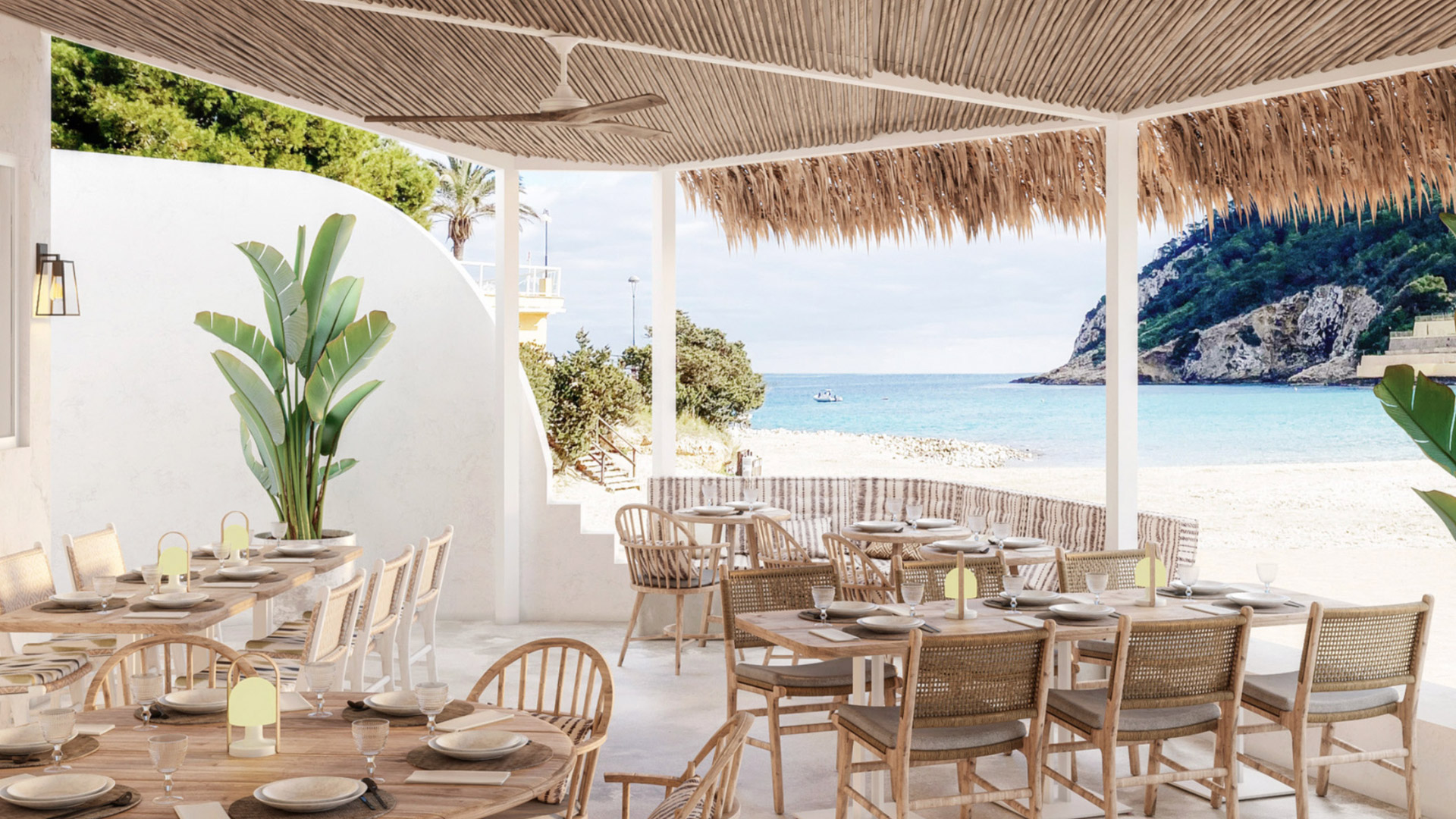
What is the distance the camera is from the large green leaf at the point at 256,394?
6.88m

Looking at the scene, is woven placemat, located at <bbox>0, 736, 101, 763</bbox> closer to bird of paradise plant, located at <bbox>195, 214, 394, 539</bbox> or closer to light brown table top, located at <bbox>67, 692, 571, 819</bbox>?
light brown table top, located at <bbox>67, 692, 571, 819</bbox>

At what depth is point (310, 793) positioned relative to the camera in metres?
2.33

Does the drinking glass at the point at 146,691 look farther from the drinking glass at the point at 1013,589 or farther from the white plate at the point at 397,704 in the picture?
the drinking glass at the point at 1013,589

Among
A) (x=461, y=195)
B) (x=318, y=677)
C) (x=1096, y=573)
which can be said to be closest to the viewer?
(x=318, y=677)

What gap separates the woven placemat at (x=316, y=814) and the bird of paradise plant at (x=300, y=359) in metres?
4.89

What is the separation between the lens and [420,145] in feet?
25.0

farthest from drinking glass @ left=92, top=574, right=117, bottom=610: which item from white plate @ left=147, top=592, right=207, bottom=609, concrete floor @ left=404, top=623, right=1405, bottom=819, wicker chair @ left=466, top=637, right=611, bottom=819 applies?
concrete floor @ left=404, top=623, right=1405, bottom=819

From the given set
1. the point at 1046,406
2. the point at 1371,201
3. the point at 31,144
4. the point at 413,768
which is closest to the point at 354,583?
the point at 413,768

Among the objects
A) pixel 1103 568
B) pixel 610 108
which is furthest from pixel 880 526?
pixel 610 108

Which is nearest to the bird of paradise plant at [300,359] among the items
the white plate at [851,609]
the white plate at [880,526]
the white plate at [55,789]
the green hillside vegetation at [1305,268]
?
the white plate at [880,526]

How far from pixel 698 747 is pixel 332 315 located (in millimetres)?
3547

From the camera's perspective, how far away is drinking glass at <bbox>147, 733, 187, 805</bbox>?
229cm

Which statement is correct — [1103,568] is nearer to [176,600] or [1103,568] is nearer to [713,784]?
[713,784]

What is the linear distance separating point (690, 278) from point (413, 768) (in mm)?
36287
